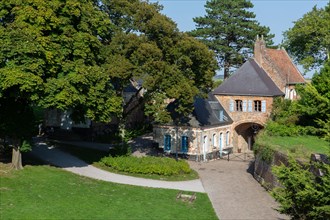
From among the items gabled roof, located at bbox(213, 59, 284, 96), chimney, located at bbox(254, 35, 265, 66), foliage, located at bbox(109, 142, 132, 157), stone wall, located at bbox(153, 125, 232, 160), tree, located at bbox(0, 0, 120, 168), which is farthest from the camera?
chimney, located at bbox(254, 35, 265, 66)

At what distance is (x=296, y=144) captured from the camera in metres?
29.4

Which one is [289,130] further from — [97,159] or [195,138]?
[97,159]

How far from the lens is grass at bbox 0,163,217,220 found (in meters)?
21.0

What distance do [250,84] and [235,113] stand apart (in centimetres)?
323

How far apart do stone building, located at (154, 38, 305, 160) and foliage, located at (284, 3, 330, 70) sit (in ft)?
15.8

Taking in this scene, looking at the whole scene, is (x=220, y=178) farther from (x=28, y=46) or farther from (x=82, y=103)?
(x=28, y=46)

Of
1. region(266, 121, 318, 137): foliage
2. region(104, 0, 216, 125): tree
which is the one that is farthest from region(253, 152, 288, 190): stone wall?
region(104, 0, 216, 125): tree

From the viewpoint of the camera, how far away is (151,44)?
32.1 m

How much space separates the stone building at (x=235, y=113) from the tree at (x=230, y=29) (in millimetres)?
17464

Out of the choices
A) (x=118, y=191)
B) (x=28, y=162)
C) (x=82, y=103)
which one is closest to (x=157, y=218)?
(x=118, y=191)

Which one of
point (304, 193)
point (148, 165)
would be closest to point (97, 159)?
point (148, 165)

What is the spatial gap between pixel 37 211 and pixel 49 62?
8935 millimetres

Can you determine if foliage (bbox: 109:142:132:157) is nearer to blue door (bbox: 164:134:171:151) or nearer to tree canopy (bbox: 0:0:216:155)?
tree canopy (bbox: 0:0:216:155)

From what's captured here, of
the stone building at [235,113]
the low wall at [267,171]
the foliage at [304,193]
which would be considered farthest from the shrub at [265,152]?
the foliage at [304,193]
